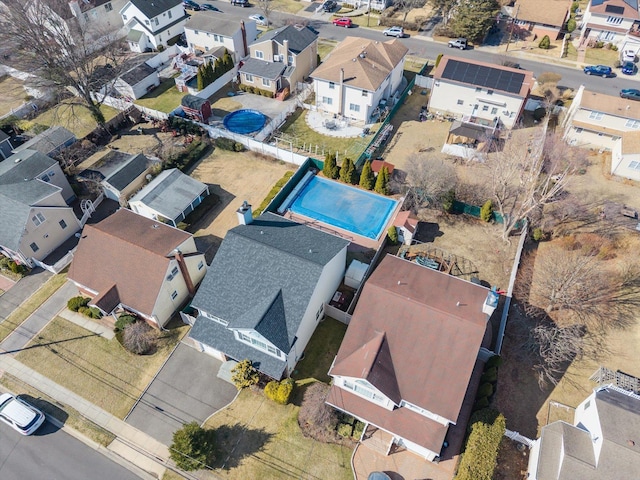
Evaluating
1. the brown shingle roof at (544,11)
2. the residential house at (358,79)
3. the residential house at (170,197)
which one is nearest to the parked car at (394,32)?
the residential house at (358,79)

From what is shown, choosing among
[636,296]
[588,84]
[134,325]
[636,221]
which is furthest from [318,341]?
[588,84]

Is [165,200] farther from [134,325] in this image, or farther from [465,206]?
[465,206]

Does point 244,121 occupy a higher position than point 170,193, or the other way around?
point 244,121

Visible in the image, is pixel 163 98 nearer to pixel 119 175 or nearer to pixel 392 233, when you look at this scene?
pixel 119 175

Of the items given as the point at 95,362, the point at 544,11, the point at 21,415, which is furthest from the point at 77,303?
the point at 544,11

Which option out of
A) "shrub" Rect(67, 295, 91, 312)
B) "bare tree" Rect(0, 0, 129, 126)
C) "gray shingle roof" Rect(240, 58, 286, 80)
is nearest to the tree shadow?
"shrub" Rect(67, 295, 91, 312)

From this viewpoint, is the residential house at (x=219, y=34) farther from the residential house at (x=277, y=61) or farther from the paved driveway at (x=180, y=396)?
the paved driveway at (x=180, y=396)
